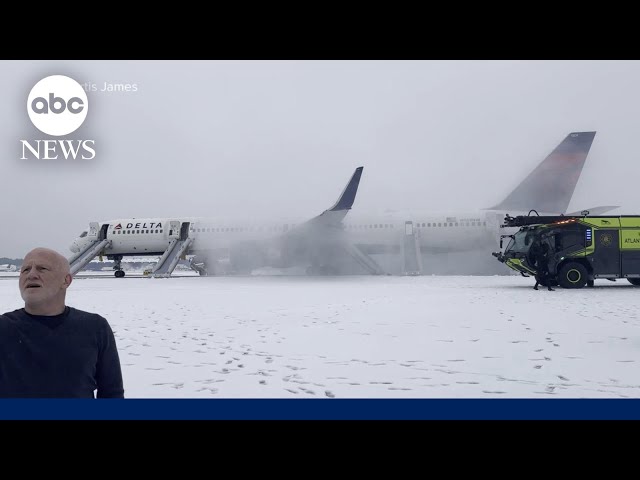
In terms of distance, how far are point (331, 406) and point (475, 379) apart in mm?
2264

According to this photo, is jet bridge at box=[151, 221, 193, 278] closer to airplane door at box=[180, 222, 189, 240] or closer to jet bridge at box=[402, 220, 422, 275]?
airplane door at box=[180, 222, 189, 240]

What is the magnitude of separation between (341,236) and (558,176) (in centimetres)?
1254

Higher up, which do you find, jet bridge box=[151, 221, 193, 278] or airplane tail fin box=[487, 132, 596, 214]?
airplane tail fin box=[487, 132, 596, 214]

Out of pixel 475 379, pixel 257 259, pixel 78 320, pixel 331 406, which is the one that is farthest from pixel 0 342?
pixel 257 259

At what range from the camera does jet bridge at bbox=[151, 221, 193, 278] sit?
27558 millimetres

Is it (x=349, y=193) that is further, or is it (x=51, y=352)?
(x=349, y=193)

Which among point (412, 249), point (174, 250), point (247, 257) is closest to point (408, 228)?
point (412, 249)

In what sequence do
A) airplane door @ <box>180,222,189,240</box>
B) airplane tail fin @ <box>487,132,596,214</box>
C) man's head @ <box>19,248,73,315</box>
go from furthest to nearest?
airplane door @ <box>180,222,189,240</box> < airplane tail fin @ <box>487,132,596,214</box> < man's head @ <box>19,248,73,315</box>

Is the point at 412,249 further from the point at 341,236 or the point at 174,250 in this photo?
the point at 174,250

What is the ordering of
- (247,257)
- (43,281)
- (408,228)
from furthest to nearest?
(408,228) → (247,257) → (43,281)

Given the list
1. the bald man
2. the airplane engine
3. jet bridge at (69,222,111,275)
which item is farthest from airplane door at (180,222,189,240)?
the bald man

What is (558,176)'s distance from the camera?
2605cm

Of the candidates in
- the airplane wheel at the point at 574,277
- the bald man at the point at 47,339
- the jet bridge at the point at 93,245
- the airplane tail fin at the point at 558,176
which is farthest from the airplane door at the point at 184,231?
the bald man at the point at 47,339

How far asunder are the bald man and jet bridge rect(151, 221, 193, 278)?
25.5 meters
